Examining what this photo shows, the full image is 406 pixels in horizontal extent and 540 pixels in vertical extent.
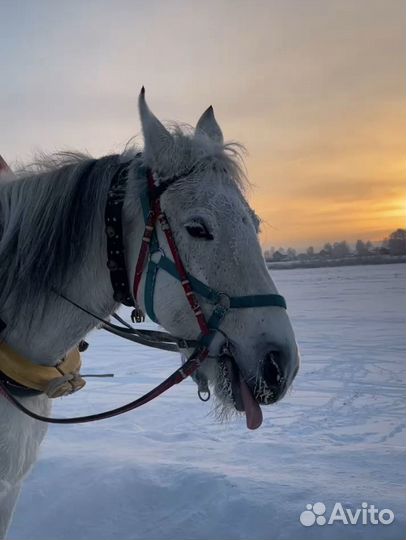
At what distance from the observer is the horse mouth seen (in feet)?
5.44

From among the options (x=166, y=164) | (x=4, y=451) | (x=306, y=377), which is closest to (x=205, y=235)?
(x=166, y=164)

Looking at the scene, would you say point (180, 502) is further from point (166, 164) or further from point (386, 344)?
point (386, 344)

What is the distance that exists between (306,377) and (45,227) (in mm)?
5982

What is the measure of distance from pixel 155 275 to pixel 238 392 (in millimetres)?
530

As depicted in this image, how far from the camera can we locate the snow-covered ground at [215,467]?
315cm

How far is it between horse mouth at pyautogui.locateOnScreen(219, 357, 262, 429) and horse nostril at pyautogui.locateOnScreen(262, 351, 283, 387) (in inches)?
3.6

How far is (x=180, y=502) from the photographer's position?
11.1ft

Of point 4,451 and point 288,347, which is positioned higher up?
point 288,347

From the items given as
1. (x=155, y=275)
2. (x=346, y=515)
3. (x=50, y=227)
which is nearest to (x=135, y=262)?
(x=155, y=275)

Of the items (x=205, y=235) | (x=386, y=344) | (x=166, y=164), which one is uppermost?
(x=166, y=164)

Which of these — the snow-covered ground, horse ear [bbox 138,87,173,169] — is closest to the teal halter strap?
horse ear [bbox 138,87,173,169]

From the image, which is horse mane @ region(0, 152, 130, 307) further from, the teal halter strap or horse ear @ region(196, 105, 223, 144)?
horse ear @ region(196, 105, 223, 144)

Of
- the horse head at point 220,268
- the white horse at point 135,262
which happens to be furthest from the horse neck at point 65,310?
the horse head at point 220,268

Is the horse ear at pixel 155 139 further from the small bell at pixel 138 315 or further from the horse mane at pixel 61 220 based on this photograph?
the small bell at pixel 138 315
